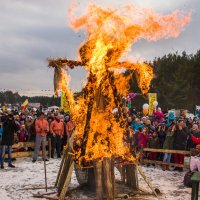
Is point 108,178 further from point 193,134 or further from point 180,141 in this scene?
point 193,134

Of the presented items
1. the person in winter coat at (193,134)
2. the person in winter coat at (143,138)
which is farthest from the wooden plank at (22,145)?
the person in winter coat at (193,134)

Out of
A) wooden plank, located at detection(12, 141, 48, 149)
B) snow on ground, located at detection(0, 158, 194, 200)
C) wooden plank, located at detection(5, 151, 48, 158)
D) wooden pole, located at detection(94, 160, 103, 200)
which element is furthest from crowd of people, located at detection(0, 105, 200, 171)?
wooden pole, located at detection(94, 160, 103, 200)

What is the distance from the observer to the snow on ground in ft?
33.3

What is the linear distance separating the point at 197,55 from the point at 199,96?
769 centimetres

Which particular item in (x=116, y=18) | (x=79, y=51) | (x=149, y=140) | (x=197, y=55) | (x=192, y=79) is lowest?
(x=149, y=140)

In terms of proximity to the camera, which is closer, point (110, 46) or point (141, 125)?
point (110, 46)

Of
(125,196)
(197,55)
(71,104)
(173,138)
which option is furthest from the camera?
(197,55)

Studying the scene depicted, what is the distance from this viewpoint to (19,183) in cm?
1147

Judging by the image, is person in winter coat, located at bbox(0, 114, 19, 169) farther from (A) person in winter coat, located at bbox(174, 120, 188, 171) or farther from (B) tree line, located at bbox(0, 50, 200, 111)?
(B) tree line, located at bbox(0, 50, 200, 111)

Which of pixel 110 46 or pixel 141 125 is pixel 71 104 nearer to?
pixel 110 46

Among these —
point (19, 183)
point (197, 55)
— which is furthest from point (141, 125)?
point (197, 55)

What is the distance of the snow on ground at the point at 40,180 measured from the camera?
400 inches

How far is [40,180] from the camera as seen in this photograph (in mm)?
12078

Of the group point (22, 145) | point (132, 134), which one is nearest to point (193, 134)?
point (132, 134)
